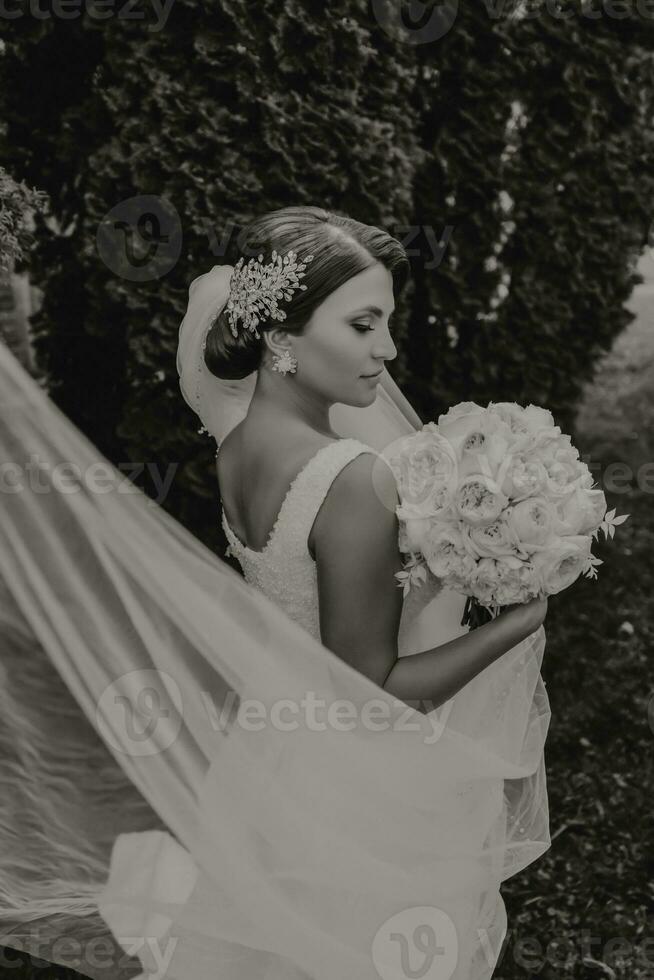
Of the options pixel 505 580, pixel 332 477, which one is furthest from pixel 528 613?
pixel 332 477

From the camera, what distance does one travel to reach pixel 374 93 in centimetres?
439

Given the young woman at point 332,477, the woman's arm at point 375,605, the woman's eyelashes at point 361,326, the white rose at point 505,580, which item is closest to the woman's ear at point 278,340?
the young woman at point 332,477

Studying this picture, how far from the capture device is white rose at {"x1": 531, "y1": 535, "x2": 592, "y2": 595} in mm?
2018

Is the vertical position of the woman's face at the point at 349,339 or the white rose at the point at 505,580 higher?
the woman's face at the point at 349,339

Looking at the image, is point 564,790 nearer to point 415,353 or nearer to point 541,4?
point 415,353

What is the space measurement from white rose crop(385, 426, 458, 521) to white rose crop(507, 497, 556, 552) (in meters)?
0.13

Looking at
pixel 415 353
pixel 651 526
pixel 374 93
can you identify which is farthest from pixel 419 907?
pixel 651 526

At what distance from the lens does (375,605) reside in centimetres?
210

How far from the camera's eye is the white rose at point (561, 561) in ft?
6.62

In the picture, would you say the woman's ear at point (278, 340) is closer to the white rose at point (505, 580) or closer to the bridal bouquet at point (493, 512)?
the bridal bouquet at point (493, 512)

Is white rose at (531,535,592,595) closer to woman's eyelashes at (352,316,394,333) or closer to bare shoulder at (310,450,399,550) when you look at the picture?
bare shoulder at (310,450,399,550)

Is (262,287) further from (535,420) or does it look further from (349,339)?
(535,420)

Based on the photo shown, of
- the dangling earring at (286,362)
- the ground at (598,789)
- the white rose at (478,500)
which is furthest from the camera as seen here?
the ground at (598,789)

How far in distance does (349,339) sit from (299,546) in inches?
17.9
